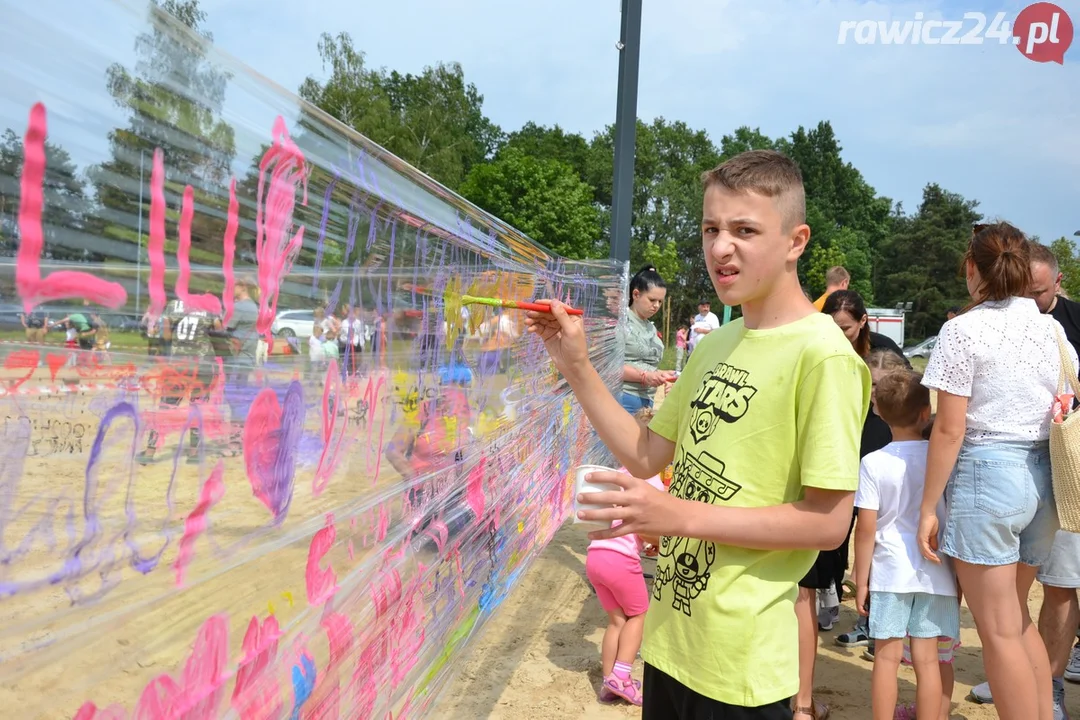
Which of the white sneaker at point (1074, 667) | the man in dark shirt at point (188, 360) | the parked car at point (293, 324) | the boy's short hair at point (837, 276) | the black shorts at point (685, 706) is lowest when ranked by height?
the white sneaker at point (1074, 667)

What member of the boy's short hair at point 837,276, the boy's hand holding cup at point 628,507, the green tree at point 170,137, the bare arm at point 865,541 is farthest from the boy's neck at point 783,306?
the boy's short hair at point 837,276

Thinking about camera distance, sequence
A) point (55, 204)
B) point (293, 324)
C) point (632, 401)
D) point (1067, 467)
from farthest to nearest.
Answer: point (632, 401) < point (1067, 467) < point (293, 324) < point (55, 204)

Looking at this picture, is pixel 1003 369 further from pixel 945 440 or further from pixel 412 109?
pixel 412 109

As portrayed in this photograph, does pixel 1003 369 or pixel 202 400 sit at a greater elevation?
pixel 1003 369

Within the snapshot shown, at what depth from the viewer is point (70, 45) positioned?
786 millimetres

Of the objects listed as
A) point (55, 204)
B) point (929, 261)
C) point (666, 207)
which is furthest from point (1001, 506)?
point (929, 261)

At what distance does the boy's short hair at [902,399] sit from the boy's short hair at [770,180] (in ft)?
4.89

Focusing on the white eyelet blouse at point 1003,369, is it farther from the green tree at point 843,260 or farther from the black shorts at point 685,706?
the green tree at point 843,260

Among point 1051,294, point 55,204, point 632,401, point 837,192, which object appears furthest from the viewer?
point 837,192

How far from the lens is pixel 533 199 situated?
33.9m

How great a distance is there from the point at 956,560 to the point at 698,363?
55.6 inches

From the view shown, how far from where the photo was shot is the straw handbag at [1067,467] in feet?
7.81

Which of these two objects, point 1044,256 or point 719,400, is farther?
point 1044,256

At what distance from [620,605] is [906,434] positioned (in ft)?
4.08
